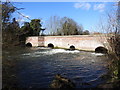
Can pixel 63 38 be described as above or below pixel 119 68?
above

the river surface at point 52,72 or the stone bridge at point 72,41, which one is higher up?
→ the stone bridge at point 72,41

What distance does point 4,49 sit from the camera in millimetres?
5184

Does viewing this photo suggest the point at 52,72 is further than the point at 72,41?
No

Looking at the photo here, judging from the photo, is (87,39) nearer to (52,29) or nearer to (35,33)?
(35,33)

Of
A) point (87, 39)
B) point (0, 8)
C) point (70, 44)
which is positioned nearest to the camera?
point (0, 8)

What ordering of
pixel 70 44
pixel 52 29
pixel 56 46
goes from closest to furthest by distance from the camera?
pixel 70 44
pixel 56 46
pixel 52 29

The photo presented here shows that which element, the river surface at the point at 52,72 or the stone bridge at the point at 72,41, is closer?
the river surface at the point at 52,72

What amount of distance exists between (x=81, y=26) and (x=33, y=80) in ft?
115

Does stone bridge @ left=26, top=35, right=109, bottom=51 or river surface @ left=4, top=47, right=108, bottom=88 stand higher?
stone bridge @ left=26, top=35, right=109, bottom=51

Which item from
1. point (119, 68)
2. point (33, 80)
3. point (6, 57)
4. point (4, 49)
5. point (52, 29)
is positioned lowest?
point (33, 80)

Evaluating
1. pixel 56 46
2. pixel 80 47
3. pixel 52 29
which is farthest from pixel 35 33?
pixel 80 47

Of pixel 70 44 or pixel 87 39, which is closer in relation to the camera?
pixel 87 39

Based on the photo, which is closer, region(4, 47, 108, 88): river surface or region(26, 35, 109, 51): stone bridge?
region(4, 47, 108, 88): river surface

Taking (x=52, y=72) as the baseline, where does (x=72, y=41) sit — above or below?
above
